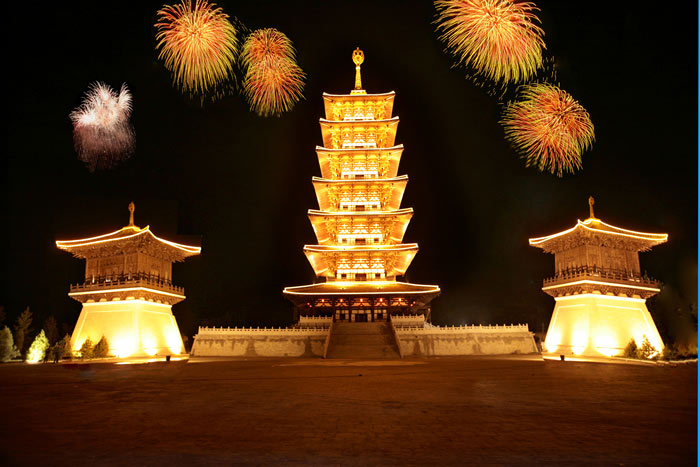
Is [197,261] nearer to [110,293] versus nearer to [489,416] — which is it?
[110,293]

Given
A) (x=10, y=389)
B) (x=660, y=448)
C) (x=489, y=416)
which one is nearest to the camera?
(x=660, y=448)

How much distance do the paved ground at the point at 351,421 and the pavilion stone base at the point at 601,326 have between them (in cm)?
1431

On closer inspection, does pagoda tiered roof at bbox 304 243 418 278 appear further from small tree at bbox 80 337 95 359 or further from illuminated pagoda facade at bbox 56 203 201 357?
small tree at bbox 80 337 95 359

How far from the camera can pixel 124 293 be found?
31875 mm

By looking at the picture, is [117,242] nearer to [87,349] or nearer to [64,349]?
[87,349]

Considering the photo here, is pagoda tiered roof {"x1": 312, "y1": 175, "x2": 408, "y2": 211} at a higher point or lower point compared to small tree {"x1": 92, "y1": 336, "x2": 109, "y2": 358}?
higher

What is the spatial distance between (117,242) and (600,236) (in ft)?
98.1

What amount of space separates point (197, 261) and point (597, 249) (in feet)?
134

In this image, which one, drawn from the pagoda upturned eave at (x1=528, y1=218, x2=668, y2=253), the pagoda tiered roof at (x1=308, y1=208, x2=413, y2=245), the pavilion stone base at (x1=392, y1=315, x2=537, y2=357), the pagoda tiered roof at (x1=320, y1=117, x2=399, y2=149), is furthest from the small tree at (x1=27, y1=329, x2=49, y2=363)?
the pagoda upturned eave at (x1=528, y1=218, x2=668, y2=253)

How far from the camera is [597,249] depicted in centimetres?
3152

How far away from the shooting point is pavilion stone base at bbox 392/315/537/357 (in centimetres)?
3125

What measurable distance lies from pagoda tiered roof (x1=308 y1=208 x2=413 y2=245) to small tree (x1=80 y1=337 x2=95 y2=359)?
1683cm

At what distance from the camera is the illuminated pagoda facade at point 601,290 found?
3022 cm

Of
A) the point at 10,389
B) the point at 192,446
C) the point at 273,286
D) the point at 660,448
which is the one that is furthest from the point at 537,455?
the point at 273,286
